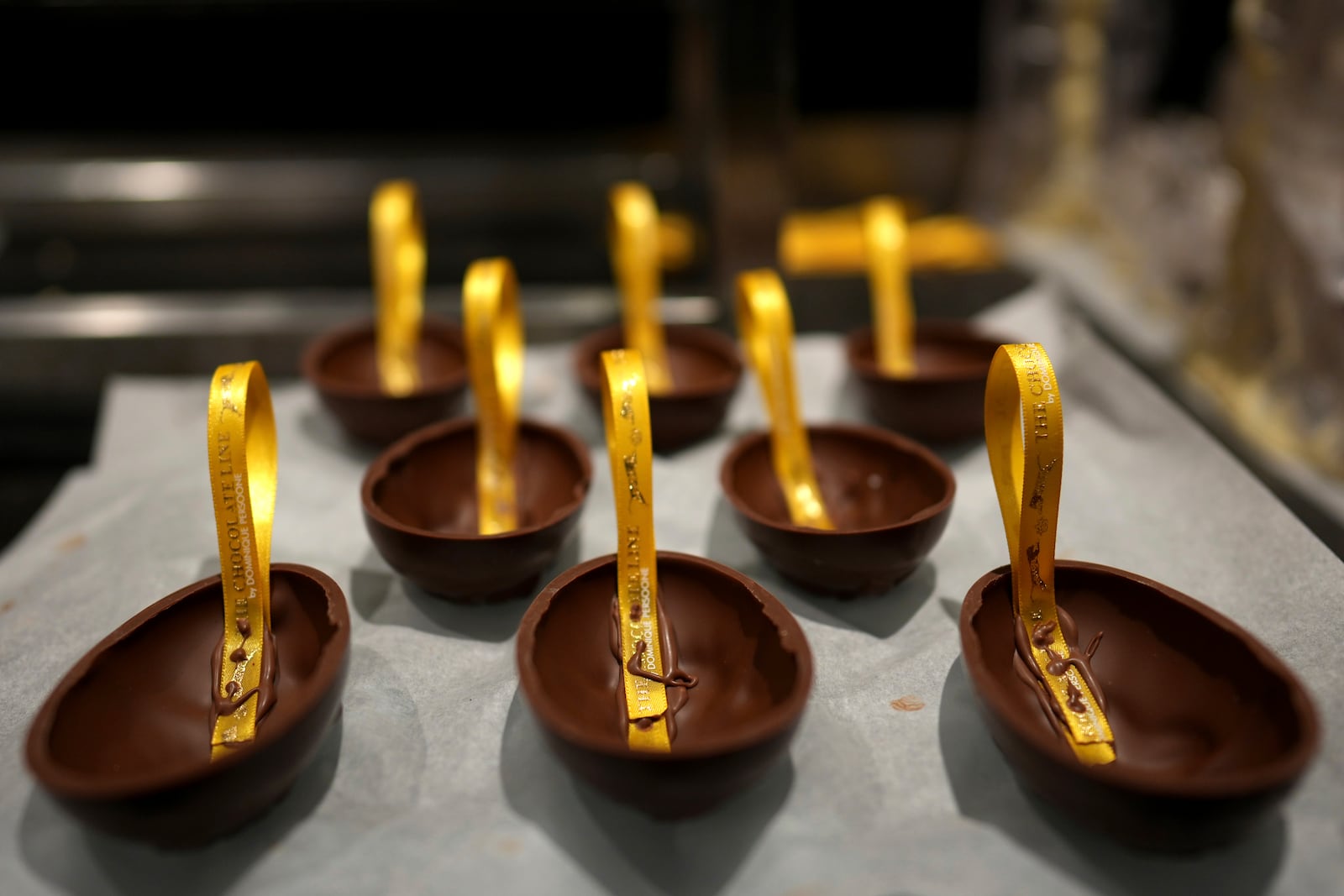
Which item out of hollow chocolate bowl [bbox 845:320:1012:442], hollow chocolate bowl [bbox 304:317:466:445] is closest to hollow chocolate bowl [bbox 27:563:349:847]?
hollow chocolate bowl [bbox 304:317:466:445]

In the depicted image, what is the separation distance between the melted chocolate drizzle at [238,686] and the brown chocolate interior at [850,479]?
300 mm

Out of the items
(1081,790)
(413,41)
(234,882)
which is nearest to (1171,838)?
(1081,790)

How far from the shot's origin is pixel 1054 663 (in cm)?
49

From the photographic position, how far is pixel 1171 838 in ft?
1.30

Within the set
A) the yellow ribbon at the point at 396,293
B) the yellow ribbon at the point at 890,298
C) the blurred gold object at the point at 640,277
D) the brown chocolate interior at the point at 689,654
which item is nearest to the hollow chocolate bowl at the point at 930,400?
the yellow ribbon at the point at 890,298

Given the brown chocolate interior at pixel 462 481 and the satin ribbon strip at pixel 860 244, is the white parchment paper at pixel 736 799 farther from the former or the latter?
the satin ribbon strip at pixel 860 244

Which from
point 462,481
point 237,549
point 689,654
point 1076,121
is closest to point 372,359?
point 462,481

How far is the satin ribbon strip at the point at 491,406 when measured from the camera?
63 cm

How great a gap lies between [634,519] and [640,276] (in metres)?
0.35

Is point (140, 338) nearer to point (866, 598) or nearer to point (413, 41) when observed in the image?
point (413, 41)

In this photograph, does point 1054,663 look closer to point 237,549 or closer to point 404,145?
point 237,549

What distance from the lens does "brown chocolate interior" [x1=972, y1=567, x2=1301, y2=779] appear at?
0.43 meters

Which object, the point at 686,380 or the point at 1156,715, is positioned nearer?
the point at 1156,715

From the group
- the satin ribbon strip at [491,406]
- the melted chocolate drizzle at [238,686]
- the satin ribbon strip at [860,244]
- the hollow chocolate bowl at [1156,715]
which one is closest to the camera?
the hollow chocolate bowl at [1156,715]
